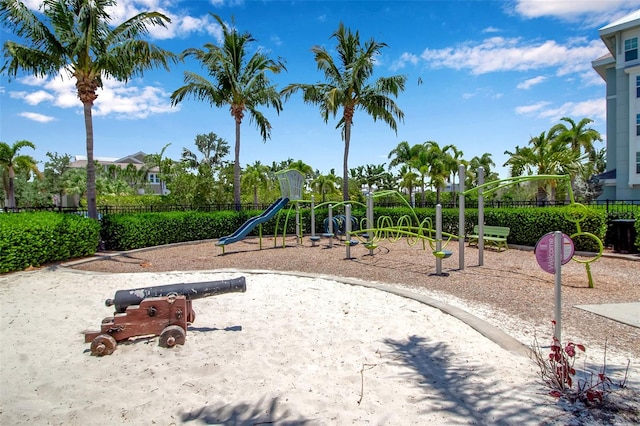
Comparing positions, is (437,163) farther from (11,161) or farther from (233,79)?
(11,161)

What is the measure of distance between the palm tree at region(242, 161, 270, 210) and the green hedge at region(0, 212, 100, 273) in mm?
24091

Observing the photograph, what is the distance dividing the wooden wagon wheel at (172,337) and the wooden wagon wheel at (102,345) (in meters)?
0.50

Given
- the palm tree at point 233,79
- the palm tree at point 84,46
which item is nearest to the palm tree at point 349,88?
the palm tree at point 233,79

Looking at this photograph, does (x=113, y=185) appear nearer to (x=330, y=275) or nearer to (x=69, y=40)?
(x=69, y=40)

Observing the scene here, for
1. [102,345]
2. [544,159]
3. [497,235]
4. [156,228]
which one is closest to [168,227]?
[156,228]

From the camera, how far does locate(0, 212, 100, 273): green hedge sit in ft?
28.1

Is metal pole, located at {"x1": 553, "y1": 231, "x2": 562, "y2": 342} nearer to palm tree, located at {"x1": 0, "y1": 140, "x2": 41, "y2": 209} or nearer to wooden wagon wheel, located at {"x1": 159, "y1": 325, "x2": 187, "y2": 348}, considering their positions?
wooden wagon wheel, located at {"x1": 159, "y1": 325, "x2": 187, "y2": 348}

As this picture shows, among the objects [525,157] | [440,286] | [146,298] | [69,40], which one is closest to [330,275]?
[440,286]

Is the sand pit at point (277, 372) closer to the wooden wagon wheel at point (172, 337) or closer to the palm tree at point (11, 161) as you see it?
the wooden wagon wheel at point (172, 337)

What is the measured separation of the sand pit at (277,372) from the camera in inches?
115

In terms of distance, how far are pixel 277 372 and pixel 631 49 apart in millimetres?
32954

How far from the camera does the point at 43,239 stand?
9.34 meters

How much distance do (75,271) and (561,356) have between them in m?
9.58

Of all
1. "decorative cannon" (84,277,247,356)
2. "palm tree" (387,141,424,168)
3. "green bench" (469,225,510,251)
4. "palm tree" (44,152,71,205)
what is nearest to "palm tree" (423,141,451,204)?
"palm tree" (387,141,424,168)
